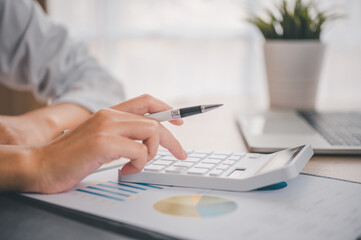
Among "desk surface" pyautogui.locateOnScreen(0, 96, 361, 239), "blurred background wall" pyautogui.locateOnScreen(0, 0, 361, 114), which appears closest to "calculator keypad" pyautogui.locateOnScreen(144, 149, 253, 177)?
"desk surface" pyautogui.locateOnScreen(0, 96, 361, 239)

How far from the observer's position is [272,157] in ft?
1.73

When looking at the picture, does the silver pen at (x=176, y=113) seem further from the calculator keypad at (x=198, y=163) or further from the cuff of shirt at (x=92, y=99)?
the cuff of shirt at (x=92, y=99)

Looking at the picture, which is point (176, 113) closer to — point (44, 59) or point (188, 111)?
point (188, 111)

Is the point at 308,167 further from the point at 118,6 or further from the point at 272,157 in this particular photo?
the point at 118,6

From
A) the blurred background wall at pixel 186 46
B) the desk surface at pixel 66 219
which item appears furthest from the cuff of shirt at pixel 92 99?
the blurred background wall at pixel 186 46

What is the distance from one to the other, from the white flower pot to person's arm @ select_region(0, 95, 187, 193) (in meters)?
0.69

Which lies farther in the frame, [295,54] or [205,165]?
[295,54]

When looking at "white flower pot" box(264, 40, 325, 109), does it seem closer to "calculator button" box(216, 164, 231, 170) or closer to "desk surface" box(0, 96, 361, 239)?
"desk surface" box(0, 96, 361, 239)

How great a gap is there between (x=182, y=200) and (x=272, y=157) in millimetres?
167

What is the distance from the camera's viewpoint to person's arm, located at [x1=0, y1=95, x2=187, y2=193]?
0.44 m

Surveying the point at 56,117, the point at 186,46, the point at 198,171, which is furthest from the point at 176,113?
the point at 186,46

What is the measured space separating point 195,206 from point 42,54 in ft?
2.52

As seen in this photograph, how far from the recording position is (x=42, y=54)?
102 centimetres

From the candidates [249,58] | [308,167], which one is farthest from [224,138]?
[249,58]
